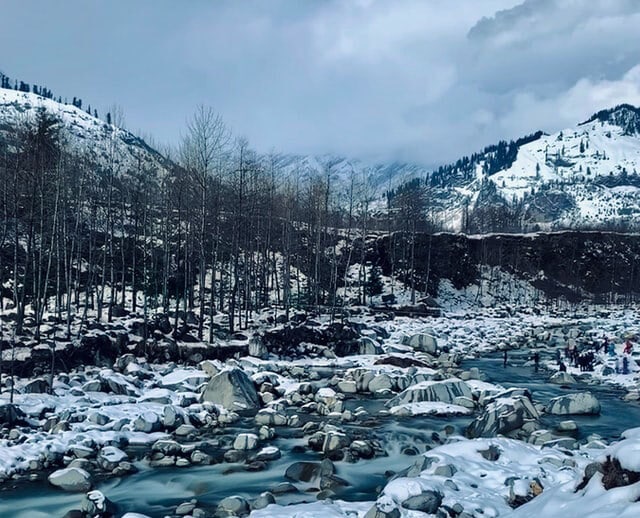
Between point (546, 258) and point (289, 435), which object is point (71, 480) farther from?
point (546, 258)

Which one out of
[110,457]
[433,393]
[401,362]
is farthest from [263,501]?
[401,362]

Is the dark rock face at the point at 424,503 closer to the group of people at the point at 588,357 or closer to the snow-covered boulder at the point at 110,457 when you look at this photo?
the snow-covered boulder at the point at 110,457

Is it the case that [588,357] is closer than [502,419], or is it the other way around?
[502,419]

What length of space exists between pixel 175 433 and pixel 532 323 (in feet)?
129

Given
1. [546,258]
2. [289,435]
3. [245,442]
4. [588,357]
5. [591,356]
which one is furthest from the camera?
[546,258]

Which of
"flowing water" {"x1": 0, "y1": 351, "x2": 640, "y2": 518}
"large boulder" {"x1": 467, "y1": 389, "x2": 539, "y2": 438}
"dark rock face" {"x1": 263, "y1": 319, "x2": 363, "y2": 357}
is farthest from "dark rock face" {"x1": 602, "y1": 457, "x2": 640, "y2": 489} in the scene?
"dark rock face" {"x1": 263, "y1": 319, "x2": 363, "y2": 357}

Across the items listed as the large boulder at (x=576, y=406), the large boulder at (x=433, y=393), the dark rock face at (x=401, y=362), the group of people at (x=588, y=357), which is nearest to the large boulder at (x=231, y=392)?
the large boulder at (x=433, y=393)

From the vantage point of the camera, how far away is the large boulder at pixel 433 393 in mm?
19750

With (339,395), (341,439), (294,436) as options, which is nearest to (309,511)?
(341,439)

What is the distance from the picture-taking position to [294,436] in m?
15.9

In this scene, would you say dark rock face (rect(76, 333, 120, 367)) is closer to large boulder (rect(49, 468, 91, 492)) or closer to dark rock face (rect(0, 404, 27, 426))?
dark rock face (rect(0, 404, 27, 426))

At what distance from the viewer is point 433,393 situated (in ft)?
65.6

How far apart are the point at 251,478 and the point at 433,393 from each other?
9.49m

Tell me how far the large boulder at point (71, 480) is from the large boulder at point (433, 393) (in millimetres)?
11130
